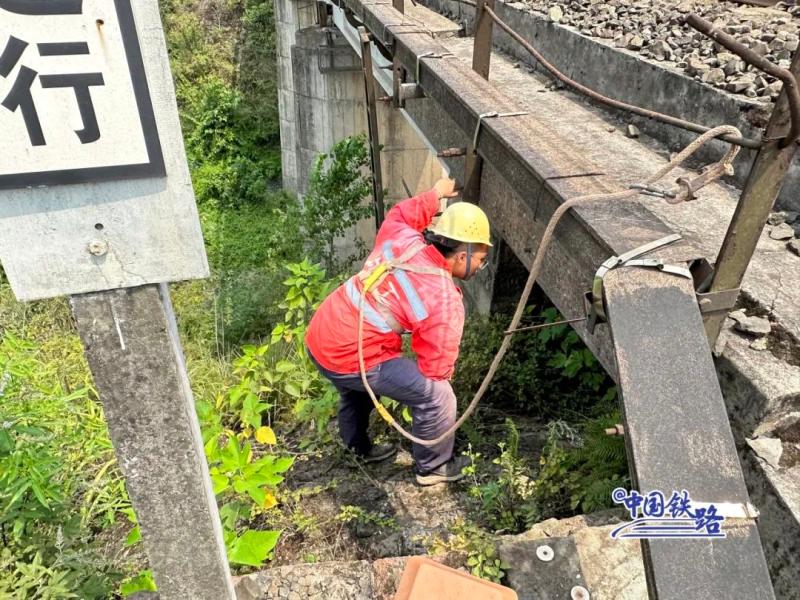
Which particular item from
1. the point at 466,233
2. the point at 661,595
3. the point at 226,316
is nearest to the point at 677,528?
the point at 661,595

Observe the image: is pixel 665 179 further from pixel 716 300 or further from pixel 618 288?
pixel 618 288

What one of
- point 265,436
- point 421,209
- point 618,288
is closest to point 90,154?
point 618,288

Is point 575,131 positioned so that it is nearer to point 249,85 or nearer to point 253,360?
point 253,360

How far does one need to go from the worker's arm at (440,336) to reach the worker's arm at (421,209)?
0.85 m

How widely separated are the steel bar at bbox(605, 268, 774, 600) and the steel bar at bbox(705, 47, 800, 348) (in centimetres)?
24

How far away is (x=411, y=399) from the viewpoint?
12.0 feet

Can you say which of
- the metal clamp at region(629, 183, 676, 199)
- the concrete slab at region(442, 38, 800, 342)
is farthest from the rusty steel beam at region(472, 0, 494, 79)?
the metal clamp at region(629, 183, 676, 199)

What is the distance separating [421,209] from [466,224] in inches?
33.0

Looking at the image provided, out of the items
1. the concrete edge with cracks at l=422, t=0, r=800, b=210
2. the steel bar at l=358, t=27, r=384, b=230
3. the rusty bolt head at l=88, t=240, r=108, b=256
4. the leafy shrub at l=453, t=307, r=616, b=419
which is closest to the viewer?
the rusty bolt head at l=88, t=240, r=108, b=256

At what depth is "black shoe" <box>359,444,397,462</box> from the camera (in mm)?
4350

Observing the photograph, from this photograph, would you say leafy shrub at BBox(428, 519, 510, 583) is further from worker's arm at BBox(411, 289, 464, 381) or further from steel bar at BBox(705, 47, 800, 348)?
steel bar at BBox(705, 47, 800, 348)

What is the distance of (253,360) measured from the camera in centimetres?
518

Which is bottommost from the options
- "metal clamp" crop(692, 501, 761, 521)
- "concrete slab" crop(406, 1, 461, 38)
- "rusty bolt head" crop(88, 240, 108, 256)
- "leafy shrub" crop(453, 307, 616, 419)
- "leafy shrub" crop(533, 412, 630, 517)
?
"leafy shrub" crop(453, 307, 616, 419)

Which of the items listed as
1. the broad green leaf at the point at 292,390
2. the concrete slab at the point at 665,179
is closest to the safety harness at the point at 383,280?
the concrete slab at the point at 665,179
